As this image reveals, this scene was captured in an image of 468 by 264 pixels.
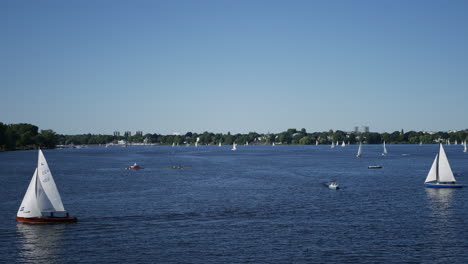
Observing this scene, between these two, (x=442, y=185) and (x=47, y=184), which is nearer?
(x=47, y=184)

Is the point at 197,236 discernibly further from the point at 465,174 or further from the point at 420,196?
the point at 465,174

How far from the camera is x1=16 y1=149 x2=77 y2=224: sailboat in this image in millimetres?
72062

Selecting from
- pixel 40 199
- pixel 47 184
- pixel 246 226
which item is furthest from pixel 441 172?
pixel 40 199

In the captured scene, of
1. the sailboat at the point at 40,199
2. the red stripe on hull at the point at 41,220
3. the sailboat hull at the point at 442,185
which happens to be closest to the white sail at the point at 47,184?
the sailboat at the point at 40,199

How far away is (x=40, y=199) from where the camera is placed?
72.4 m

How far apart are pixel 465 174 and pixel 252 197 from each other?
81972 mm

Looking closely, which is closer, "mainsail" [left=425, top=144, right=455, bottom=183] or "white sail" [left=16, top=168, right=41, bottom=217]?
"white sail" [left=16, top=168, right=41, bottom=217]

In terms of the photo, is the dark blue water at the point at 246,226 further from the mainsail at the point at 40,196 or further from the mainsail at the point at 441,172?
the mainsail at the point at 441,172

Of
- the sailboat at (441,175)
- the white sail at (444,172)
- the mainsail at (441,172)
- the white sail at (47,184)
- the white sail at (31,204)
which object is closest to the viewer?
the white sail at (31,204)

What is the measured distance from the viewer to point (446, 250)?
6041 cm

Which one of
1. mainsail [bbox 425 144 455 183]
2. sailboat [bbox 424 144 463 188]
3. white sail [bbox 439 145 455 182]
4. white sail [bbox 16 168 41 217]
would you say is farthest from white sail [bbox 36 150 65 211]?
white sail [bbox 439 145 455 182]

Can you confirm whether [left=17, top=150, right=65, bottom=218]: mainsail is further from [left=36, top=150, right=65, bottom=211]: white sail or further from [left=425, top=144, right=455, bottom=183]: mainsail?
[left=425, top=144, right=455, bottom=183]: mainsail

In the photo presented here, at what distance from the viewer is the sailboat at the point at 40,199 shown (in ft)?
236

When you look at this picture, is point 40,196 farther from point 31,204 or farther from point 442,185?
point 442,185
